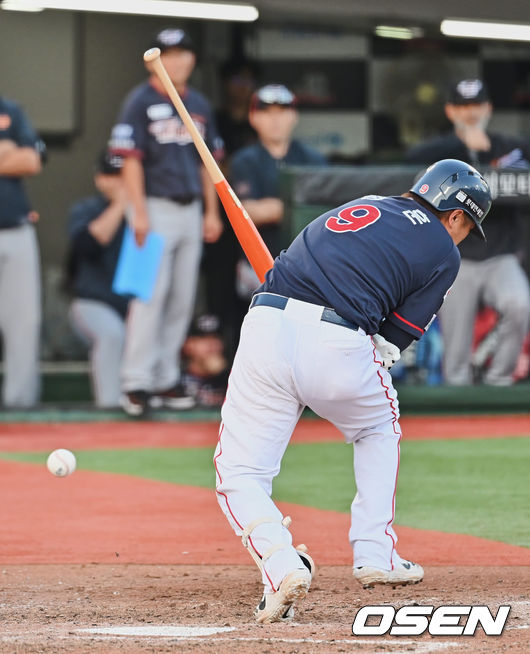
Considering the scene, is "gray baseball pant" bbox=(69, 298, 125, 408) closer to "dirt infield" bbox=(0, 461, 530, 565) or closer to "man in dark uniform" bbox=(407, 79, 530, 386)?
"man in dark uniform" bbox=(407, 79, 530, 386)

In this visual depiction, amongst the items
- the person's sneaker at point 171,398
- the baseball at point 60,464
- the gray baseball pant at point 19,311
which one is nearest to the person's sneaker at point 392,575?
the baseball at point 60,464

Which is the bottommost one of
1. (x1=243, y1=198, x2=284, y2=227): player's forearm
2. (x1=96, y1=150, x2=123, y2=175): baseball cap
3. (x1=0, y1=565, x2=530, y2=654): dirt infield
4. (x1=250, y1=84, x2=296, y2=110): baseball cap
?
(x1=0, y1=565, x2=530, y2=654): dirt infield

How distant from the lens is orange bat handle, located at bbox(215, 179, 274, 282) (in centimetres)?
452

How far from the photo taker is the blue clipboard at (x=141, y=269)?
823cm

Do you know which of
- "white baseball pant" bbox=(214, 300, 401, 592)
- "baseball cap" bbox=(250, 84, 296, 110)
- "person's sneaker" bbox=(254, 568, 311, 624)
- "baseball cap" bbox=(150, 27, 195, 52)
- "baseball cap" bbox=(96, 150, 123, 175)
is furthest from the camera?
"baseball cap" bbox=(96, 150, 123, 175)

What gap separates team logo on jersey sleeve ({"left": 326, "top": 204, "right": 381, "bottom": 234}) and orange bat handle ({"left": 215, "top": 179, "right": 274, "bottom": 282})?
45cm

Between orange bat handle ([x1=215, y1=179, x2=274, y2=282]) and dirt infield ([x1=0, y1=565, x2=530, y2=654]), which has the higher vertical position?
orange bat handle ([x1=215, y1=179, x2=274, y2=282])

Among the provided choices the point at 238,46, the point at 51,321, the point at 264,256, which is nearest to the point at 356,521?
the point at 264,256

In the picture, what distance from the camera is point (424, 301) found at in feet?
13.3

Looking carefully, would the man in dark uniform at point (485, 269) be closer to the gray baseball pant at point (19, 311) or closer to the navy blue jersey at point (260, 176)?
the navy blue jersey at point (260, 176)

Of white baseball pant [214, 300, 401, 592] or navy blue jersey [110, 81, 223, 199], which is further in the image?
navy blue jersey [110, 81, 223, 199]

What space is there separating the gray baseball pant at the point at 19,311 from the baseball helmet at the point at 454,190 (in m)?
4.91

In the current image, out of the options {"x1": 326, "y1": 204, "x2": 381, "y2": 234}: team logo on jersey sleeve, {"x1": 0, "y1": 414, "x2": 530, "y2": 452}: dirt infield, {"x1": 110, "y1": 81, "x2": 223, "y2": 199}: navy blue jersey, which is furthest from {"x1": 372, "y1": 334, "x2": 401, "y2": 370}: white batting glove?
{"x1": 110, "y1": 81, "x2": 223, "y2": 199}: navy blue jersey

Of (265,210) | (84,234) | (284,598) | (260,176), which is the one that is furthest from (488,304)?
(284,598)
